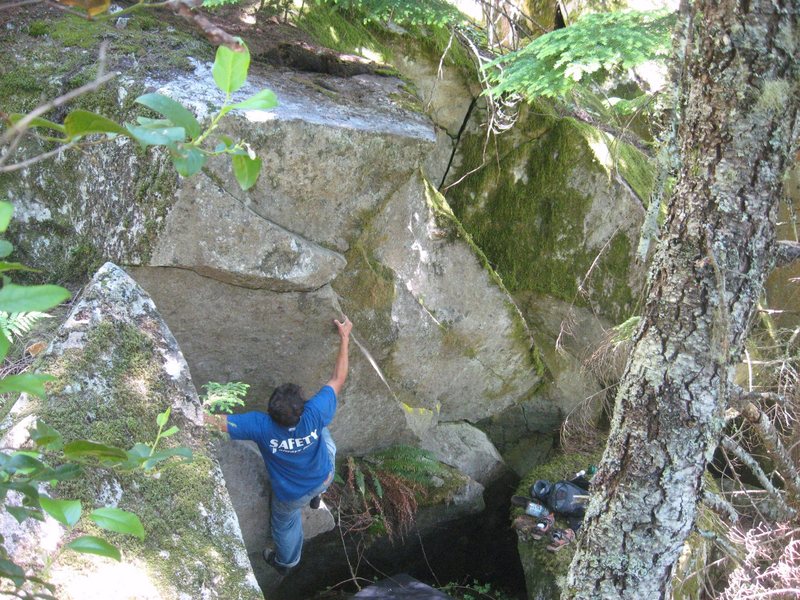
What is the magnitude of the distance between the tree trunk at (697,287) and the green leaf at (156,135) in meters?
2.18

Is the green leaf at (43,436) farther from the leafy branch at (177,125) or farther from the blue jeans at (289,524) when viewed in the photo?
the blue jeans at (289,524)

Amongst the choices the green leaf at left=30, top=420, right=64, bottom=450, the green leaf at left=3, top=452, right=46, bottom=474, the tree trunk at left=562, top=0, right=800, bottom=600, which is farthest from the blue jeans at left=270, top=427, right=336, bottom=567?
the green leaf at left=3, top=452, right=46, bottom=474

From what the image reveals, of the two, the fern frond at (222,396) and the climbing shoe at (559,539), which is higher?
the fern frond at (222,396)

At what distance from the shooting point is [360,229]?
5383mm

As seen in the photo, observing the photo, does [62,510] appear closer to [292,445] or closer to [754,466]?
[292,445]

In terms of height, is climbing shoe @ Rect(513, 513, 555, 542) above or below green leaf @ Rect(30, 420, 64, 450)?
below

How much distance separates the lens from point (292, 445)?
16.1ft

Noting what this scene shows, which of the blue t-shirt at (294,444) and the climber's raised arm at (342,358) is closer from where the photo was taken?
the blue t-shirt at (294,444)

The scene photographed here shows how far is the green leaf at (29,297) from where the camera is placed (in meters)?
1.05

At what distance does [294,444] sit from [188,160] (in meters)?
3.87

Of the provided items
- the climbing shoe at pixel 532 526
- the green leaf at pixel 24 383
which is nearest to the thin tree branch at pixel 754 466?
the climbing shoe at pixel 532 526

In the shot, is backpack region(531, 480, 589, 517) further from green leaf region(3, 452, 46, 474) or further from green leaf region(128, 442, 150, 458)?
green leaf region(3, 452, 46, 474)

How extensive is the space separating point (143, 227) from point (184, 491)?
200cm

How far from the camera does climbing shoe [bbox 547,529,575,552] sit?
19.9 feet
